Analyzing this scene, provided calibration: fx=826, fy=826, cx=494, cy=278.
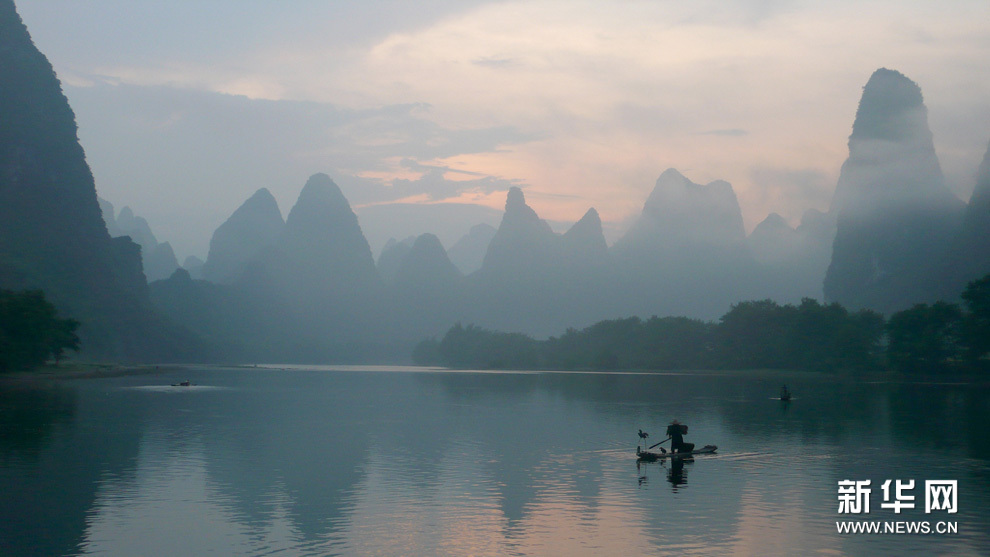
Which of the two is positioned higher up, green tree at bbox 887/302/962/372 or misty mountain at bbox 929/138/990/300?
misty mountain at bbox 929/138/990/300

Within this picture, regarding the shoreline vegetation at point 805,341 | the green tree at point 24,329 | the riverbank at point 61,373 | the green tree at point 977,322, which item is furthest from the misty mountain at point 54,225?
the green tree at point 977,322

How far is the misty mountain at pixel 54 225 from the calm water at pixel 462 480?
4364 inches

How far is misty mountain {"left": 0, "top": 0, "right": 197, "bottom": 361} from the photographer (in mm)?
159500

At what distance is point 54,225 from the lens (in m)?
175

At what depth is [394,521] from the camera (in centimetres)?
2316

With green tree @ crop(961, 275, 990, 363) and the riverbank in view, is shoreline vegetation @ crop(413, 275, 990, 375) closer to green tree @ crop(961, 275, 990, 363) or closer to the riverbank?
green tree @ crop(961, 275, 990, 363)

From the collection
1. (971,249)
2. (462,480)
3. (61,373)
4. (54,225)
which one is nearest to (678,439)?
(462,480)

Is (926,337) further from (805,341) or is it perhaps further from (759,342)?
(759,342)

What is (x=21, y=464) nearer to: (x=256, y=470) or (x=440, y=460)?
(x=256, y=470)

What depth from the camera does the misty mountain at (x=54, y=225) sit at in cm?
15950

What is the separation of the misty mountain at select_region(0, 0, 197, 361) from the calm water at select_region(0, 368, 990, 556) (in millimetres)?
110846

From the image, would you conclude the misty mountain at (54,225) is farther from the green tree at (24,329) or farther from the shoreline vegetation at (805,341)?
the shoreline vegetation at (805,341)

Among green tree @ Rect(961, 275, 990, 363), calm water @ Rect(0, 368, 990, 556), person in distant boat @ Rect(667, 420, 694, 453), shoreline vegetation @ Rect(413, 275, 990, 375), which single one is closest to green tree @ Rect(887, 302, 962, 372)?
shoreline vegetation @ Rect(413, 275, 990, 375)

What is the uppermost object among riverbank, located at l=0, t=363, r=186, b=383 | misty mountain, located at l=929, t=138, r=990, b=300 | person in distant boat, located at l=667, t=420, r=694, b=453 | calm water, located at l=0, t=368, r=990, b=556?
misty mountain, located at l=929, t=138, r=990, b=300
